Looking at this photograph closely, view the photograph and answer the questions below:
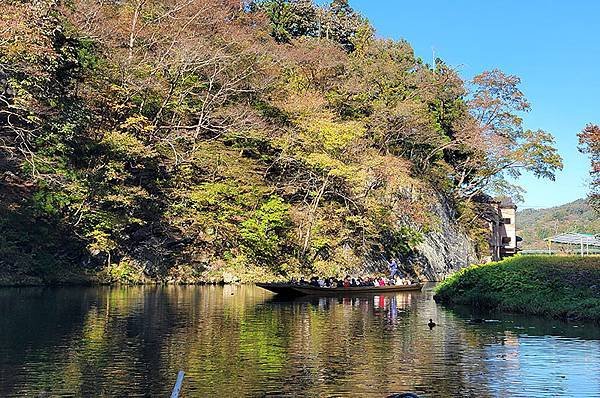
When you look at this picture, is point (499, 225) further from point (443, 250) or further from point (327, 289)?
point (327, 289)

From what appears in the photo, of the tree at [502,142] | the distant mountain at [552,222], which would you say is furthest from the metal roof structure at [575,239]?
the distant mountain at [552,222]

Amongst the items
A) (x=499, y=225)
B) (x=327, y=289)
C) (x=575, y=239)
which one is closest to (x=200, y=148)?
(x=327, y=289)

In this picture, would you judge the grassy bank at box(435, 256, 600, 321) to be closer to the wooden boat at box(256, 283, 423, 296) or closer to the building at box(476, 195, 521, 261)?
the wooden boat at box(256, 283, 423, 296)

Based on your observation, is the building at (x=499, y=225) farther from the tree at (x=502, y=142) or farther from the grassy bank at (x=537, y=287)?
the grassy bank at (x=537, y=287)

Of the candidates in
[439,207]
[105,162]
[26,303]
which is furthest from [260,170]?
[26,303]

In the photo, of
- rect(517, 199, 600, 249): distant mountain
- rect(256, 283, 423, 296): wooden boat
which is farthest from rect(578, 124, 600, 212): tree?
rect(517, 199, 600, 249): distant mountain

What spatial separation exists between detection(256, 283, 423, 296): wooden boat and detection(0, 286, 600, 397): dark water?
390cm

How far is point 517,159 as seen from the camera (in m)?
56.3

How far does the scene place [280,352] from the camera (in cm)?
1504

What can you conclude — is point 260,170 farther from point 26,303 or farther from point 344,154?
point 26,303

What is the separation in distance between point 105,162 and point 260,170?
1095 cm

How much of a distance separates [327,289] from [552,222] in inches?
4048

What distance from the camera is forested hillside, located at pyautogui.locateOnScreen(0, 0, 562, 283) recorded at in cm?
3228

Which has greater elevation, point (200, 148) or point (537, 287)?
point (200, 148)
